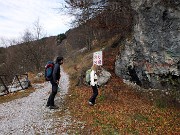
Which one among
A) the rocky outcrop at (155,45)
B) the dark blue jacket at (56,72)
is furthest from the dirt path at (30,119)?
the rocky outcrop at (155,45)

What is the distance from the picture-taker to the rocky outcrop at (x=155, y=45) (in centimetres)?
1436

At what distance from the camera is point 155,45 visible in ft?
50.5

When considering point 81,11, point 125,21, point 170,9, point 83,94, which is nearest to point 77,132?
point 83,94

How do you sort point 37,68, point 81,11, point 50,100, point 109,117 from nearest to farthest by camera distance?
1. point 109,117
2. point 50,100
3. point 81,11
4. point 37,68

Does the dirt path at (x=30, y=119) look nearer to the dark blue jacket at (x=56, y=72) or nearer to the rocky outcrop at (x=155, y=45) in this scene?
the dark blue jacket at (x=56, y=72)

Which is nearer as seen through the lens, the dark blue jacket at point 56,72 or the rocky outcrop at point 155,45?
the dark blue jacket at point 56,72

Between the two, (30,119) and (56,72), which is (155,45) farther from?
(30,119)

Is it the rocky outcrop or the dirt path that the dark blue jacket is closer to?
the dirt path

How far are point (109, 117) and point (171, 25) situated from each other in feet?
19.5

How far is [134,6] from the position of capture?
16.9 meters

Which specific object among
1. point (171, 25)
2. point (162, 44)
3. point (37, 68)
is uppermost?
point (171, 25)

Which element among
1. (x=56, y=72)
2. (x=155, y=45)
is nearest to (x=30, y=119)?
(x=56, y=72)

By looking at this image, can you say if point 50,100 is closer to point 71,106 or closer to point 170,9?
point 71,106

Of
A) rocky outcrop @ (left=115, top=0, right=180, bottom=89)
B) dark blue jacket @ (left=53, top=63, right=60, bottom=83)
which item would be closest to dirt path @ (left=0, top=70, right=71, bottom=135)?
dark blue jacket @ (left=53, top=63, right=60, bottom=83)
